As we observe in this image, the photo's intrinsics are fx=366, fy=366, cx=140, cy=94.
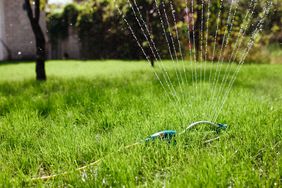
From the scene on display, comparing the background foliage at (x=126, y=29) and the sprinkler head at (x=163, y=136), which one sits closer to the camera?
the sprinkler head at (x=163, y=136)

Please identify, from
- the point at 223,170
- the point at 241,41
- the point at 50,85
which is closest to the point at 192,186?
the point at 223,170

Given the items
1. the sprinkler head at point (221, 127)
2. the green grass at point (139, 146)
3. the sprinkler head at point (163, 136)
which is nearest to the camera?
the green grass at point (139, 146)

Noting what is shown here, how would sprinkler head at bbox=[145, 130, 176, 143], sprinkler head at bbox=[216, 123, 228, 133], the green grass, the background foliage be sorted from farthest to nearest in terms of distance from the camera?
the background foliage
sprinkler head at bbox=[216, 123, 228, 133]
sprinkler head at bbox=[145, 130, 176, 143]
the green grass

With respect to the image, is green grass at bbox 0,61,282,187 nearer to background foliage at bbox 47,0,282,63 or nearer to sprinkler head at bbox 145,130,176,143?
sprinkler head at bbox 145,130,176,143

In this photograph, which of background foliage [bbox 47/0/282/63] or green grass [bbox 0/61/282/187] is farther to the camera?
background foliage [bbox 47/0/282/63]

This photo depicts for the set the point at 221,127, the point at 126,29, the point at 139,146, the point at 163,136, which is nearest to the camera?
the point at 139,146

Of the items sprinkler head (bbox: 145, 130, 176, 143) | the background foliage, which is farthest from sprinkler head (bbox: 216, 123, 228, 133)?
the background foliage

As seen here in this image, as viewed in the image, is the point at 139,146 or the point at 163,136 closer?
the point at 139,146

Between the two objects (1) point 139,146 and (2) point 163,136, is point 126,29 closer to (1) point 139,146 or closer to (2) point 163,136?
(2) point 163,136

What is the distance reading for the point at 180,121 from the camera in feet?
10.2

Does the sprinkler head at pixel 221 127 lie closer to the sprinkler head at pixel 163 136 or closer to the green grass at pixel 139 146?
the green grass at pixel 139 146

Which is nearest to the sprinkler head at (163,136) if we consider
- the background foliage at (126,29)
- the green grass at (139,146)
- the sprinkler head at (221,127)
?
Answer: the green grass at (139,146)

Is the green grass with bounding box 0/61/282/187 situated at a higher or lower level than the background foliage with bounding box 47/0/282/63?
lower

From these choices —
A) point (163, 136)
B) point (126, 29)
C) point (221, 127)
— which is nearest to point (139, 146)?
point (163, 136)
